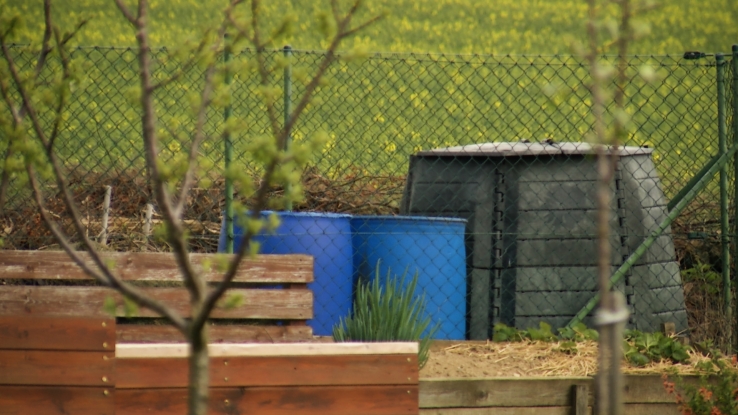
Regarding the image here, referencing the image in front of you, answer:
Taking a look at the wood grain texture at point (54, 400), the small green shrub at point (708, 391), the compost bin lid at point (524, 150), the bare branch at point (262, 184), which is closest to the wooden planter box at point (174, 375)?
the wood grain texture at point (54, 400)

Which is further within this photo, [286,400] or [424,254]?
[424,254]

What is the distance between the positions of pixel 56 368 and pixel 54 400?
117mm

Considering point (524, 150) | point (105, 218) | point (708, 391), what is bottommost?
point (708, 391)

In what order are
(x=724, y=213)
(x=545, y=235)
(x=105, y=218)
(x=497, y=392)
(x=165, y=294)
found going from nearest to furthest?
(x=497, y=392)
(x=165, y=294)
(x=545, y=235)
(x=724, y=213)
(x=105, y=218)

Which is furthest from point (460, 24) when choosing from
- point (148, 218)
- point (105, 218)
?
point (105, 218)

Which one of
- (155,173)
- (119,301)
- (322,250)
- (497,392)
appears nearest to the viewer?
(155,173)

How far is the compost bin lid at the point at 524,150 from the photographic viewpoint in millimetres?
5199

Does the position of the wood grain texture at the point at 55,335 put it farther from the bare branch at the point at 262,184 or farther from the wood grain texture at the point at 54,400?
the bare branch at the point at 262,184

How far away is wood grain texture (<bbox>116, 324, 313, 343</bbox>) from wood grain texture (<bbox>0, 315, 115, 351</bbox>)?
3.87 ft

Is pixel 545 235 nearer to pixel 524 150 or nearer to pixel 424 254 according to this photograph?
pixel 524 150

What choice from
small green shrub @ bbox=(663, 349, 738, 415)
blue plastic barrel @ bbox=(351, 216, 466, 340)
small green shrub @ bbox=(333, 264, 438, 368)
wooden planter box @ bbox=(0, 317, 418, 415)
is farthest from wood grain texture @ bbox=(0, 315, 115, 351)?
small green shrub @ bbox=(663, 349, 738, 415)

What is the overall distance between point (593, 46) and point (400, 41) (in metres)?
13.9

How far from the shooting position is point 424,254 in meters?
4.95

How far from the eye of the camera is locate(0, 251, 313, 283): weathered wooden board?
4352mm
